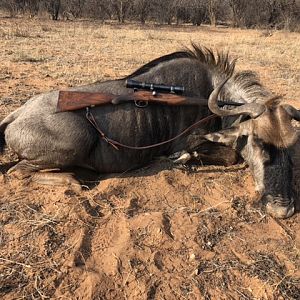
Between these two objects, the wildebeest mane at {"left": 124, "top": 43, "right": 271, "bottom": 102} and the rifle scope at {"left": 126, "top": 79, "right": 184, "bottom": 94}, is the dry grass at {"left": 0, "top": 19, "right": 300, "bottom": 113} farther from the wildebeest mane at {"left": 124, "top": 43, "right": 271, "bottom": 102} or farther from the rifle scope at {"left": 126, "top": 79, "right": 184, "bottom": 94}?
the rifle scope at {"left": 126, "top": 79, "right": 184, "bottom": 94}

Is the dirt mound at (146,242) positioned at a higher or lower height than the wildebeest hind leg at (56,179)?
lower

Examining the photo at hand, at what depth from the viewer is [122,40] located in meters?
17.2

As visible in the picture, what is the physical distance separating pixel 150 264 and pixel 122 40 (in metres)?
14.9

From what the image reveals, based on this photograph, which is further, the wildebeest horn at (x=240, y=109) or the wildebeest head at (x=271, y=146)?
the wildebeest horn at (x=240, y=109)

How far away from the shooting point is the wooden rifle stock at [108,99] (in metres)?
4.80

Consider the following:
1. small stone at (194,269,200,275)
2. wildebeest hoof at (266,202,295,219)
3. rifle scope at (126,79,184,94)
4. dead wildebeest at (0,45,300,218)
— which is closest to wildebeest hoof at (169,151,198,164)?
dead wildebeest at (0,45,300,218)

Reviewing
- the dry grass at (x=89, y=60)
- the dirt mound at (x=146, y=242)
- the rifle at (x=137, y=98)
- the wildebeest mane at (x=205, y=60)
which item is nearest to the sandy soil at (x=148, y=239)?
the dirt mound at (x=146, y=242)

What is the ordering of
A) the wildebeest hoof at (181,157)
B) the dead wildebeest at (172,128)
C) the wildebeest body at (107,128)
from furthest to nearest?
the wildebeest hoof at (181,157) < the wildebeest body at (107,128) < the dead wildebeest at (172,128)

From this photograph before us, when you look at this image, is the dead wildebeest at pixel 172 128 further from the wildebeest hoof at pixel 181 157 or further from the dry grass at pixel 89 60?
the dry grass at pixel 89 60

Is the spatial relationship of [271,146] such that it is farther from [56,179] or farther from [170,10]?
[170,10]

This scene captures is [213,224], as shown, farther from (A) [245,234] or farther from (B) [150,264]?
(B) [150,264]

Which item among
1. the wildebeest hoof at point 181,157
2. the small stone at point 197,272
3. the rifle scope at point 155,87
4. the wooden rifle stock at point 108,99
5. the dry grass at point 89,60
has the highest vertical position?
the rifle scope at point 155,87

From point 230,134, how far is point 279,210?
1063 mm

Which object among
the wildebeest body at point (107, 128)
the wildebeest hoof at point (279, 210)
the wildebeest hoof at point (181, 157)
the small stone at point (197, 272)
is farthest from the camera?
the wildebeest hoof at point (181, 157)
